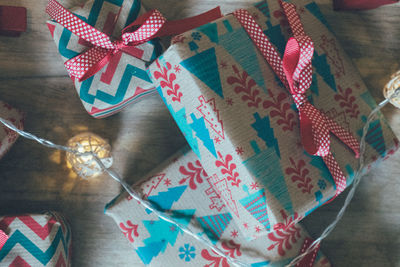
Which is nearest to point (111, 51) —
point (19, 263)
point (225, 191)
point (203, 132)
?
point (203, 132)

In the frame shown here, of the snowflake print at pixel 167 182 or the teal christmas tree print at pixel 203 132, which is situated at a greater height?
the teal christmas tree print at pixel 203 132

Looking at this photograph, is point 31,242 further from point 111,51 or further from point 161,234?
point 111,51

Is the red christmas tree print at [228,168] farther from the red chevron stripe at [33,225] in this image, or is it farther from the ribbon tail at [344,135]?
the red chevron stripe at [33,225]

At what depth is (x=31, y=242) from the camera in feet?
2.32

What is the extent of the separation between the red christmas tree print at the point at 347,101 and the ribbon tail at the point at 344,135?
1.8 inches

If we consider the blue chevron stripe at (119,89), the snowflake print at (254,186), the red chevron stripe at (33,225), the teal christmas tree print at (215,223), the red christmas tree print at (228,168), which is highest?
the blue chevron stripe at (119,89)

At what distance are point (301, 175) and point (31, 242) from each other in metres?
0.54

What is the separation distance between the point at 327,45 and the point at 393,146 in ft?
0.79

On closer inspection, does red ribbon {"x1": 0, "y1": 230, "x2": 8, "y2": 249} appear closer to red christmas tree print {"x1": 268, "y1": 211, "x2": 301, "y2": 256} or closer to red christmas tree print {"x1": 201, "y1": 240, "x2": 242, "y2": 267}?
red christmas tree print {"x1": 201, "y1": 240, "x2": 242, "y2": 267}

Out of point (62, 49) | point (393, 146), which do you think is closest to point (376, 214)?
point (393, 146)

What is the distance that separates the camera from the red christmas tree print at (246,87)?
0.63 meters

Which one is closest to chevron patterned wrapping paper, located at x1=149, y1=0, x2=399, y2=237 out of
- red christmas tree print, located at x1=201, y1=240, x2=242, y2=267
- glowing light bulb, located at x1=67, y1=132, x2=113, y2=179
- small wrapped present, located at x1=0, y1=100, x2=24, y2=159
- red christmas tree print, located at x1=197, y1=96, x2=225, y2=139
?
red christmas tree print, located at x1=197, y1=96, x2=225, y2=139

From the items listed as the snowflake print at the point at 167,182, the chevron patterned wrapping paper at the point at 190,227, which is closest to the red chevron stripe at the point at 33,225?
the chevron patterned wrapping paper at the point at 190,227

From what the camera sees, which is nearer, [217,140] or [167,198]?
[217,140]
